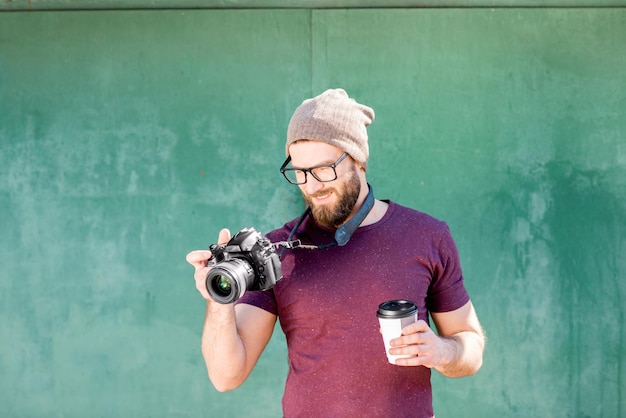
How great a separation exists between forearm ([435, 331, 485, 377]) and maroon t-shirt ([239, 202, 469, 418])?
93 millimetres

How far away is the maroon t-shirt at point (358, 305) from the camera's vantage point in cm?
254

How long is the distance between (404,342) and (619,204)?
2633 millimetres

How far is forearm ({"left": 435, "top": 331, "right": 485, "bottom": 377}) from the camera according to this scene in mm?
2525

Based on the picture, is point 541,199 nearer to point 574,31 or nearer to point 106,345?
point 574,31

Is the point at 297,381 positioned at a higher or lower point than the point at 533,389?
higher

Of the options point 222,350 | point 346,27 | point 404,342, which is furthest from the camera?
point 346,27

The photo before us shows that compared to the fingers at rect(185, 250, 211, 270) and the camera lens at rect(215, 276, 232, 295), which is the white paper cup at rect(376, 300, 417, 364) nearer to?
the camera lens at rect(215, 276, 232, 295)

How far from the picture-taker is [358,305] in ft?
8.43

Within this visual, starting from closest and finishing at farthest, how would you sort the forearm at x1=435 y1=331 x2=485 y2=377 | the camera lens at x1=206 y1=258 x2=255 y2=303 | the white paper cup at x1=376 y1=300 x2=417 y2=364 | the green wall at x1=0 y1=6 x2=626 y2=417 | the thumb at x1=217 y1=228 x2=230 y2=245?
the white paper cup at x1=376 y1=300 x2=417 y2=364 → the camera lens at x1=206 y1=258 x2=255 y2=303 → the forearm at x1=435 y1=331 x2=485 y2=377 → the thumb at x1=217 y1=228 x2=230 y2=245 → the green wall at x1=0 y1=6 x2=626 y2=417

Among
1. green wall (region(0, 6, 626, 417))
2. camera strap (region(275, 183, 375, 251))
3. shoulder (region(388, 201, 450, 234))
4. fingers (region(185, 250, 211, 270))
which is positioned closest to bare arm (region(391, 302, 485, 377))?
shoulder (region(388, 201, 450, 234))

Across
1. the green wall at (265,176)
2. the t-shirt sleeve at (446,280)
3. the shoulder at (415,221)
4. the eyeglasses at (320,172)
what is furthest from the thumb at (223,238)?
the green wall at (265,176)

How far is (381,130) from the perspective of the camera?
14.9ft

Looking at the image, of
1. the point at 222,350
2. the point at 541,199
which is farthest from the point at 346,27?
the point at 222,350

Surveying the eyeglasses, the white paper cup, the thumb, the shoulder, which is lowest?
the white paper cup
